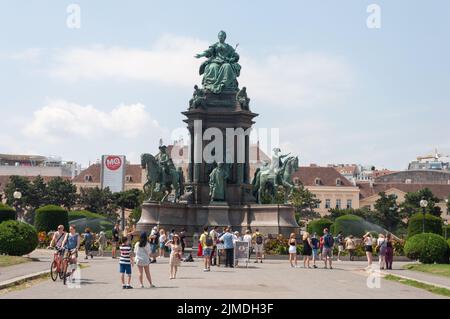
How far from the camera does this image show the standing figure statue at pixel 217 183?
159ft

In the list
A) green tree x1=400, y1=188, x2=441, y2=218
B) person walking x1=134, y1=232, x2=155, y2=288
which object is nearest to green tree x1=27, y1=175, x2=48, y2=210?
green tree x1=400, y1=188, x2=441, y2=218

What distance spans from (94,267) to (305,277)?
8704 millimetres

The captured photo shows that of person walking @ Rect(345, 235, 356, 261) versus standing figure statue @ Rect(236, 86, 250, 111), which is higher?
standing figure statue @ Rect(236, 86, 250, 111)

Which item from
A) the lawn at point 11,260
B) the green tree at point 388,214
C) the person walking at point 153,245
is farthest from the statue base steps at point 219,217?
the green tree at point 388,214

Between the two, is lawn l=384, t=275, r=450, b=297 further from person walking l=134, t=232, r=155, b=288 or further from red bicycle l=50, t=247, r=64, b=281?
red bicycle l=50, t=247, r=64, b=281

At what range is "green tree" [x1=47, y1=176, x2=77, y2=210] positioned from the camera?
118688mm

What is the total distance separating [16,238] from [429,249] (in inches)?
703

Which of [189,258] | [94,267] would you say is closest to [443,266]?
[189,258]

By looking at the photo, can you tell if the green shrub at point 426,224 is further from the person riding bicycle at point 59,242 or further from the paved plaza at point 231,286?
the person riding bicycle at point 59,242

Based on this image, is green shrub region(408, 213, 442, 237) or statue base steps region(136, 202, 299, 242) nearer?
statue base steps region(136, 202, 299, 242)

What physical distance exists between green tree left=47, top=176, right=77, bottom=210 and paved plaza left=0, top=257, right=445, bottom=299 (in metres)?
87.5

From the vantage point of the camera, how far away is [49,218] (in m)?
60.2

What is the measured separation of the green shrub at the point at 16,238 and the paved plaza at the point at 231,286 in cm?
387
